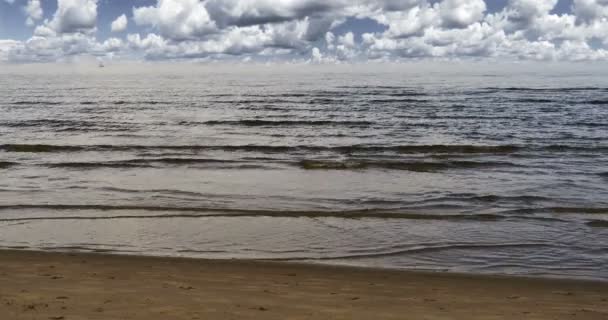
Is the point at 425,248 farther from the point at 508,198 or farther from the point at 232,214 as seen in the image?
the point at 508,198

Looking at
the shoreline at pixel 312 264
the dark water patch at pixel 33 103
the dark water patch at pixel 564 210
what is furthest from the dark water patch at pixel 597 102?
the dark water patch at pixel 33 103

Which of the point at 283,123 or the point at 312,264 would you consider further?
the point at 283,123

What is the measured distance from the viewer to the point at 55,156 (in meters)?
21.1

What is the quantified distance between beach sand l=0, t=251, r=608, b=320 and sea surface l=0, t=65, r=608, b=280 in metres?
0.73

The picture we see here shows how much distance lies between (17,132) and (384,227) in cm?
2414

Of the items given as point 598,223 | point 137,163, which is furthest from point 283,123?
point 598,223

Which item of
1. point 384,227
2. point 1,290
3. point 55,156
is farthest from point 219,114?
point 1,290

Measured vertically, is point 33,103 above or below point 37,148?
above

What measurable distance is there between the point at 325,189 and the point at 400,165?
4776mm

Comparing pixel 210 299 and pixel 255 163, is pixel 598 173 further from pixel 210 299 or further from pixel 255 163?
pixel 210 299

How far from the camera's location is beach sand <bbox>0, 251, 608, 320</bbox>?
575cm

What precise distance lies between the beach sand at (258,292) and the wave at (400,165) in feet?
33.3

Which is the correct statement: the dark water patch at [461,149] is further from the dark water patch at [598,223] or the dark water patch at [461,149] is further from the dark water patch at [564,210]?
the dark water patch at [598,223]

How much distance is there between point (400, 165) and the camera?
734 inches
